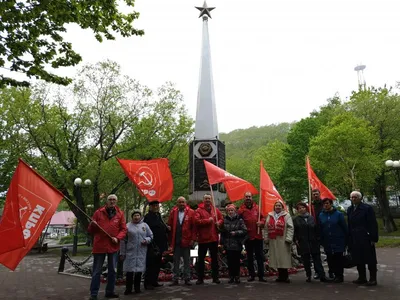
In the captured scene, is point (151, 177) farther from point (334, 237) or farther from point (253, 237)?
point (334, 237)

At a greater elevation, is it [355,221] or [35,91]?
[35,91]

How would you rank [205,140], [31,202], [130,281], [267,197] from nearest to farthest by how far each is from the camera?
1. [31,202]
2. [130,281]
3. [267,197]
4. [205,140]

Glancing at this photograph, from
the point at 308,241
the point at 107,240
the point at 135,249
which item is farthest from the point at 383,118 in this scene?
the point at 107,240

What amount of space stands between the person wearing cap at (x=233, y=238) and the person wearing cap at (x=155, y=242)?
1.23m

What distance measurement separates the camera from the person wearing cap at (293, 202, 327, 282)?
7809 millimetres

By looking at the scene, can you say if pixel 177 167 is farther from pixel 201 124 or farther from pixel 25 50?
pixel 25 50

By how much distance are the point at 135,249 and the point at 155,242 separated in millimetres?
723

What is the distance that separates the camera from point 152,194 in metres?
8.47

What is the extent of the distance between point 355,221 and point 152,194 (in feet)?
14.1

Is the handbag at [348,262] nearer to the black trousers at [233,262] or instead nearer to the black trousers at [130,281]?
the black trousers at [233,262]

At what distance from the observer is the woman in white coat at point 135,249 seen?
276 inches

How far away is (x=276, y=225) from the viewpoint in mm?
7789

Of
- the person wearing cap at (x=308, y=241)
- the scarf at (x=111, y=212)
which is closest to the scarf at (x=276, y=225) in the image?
the person wearing cap at (x=308, y=241)

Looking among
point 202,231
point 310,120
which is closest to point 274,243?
point 202,231
